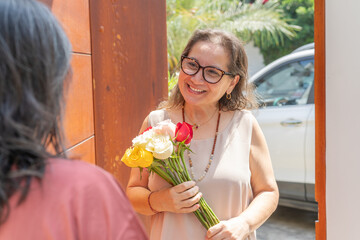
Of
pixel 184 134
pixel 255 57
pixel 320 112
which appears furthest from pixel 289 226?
pixel 255 57

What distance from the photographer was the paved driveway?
492 centimetres

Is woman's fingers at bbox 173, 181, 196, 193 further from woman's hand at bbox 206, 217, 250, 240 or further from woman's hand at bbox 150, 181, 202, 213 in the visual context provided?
woman's hand at bbox 206, 217, 250, 240

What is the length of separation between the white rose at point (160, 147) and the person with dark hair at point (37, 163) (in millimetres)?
778

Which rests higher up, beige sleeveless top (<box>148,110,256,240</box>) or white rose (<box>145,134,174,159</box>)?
white rose (<box>145,134,174,159</box>)

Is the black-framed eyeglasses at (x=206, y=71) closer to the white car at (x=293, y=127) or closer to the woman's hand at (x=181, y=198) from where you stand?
the woman's hand at (x=181, y=198)

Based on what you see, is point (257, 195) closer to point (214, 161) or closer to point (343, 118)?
point (214, 161)

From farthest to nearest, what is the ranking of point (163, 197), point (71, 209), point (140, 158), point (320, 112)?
point (320, 112) < point (163, 197) < point (140, 158) < point (71, 209)

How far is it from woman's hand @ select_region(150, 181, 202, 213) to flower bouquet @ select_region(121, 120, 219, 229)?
37 millimetres

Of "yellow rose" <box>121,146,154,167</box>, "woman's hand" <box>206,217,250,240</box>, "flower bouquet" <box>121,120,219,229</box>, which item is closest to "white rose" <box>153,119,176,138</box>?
"flower bouquet" <box>121,120,219,229</box>

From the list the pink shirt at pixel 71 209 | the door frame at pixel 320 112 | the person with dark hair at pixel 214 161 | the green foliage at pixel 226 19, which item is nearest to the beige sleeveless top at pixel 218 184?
the person with dark hair at pixel 214 161

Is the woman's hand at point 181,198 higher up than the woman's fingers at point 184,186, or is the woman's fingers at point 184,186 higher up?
the woman's fingers at point 184,186

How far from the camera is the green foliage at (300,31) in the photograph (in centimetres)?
1616

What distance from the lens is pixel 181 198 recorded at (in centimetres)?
186

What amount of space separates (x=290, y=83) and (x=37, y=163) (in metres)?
4.66
